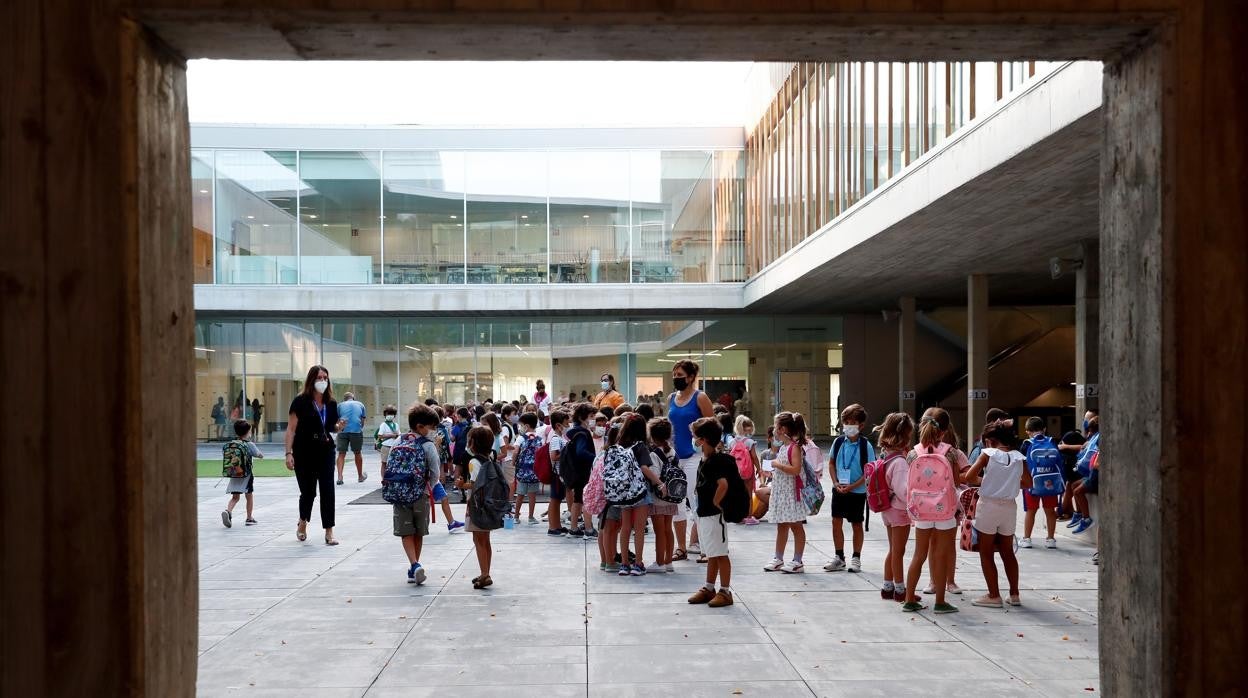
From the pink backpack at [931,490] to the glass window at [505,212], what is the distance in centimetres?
2261

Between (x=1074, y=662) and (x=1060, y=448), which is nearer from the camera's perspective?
(x=1074, y=662)

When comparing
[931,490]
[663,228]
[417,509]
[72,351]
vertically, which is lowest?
[417,509]

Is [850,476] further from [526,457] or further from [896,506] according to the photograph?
[526,457]

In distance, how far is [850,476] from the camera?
9188mm

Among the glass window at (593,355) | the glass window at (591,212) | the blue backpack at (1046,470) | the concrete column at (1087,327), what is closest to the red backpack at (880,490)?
the blue backpack at (1046,470)

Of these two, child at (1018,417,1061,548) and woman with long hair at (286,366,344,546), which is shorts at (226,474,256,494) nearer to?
woman with long hair at (286,366,344,546)

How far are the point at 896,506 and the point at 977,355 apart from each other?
1556cm

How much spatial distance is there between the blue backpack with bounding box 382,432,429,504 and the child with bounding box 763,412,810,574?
3431 mm

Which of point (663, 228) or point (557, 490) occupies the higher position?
point (663, 228)

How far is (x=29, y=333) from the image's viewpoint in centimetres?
313

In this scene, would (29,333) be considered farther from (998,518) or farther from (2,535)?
(998,518)

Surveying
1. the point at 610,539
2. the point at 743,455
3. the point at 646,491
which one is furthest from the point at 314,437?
the point at 743,455

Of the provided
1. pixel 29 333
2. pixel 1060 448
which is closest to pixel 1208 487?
pixel 29 333

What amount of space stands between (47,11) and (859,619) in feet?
21.6
